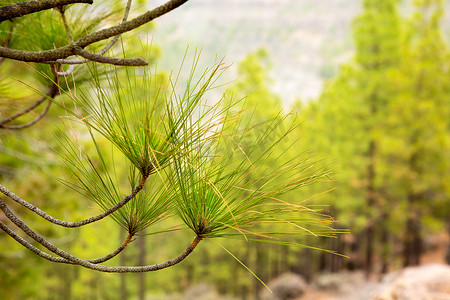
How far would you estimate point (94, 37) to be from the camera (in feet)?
3.02

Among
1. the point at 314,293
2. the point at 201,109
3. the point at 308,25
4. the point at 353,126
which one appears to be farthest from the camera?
the point at 308,25

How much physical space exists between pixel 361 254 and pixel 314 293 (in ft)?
29.4

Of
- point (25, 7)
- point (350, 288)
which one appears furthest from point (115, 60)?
point (350, 288)

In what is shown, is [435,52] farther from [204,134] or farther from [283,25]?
[283,25]

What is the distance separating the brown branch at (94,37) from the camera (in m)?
0.81

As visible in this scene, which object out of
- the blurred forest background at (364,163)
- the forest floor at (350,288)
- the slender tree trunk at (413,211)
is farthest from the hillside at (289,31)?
the slender tree trunk at (413,211)

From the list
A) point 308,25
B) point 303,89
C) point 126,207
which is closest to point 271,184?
point 126,207

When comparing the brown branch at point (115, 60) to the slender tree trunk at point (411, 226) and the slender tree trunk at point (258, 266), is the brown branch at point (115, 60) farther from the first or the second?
the slender tree trunk at point (411, 226)

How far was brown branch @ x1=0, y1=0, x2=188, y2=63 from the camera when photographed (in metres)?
0.81

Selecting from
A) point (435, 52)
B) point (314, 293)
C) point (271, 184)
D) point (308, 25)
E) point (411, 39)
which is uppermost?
point (308, 25)

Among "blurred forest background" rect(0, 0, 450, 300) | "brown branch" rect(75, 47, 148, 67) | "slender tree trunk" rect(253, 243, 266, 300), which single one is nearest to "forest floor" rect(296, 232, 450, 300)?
"blurred forest background" rect(0, 0, 450, 300)

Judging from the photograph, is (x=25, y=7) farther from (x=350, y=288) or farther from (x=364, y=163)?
(x=350, y=288)

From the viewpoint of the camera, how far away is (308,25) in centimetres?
15350

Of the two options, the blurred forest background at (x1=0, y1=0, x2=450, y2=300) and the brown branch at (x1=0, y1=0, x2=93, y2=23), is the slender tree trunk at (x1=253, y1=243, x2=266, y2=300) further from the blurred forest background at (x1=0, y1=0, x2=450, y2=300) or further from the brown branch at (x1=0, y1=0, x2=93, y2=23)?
the brown branch at (x1=0, y1=0, x2=93, y2=23)
